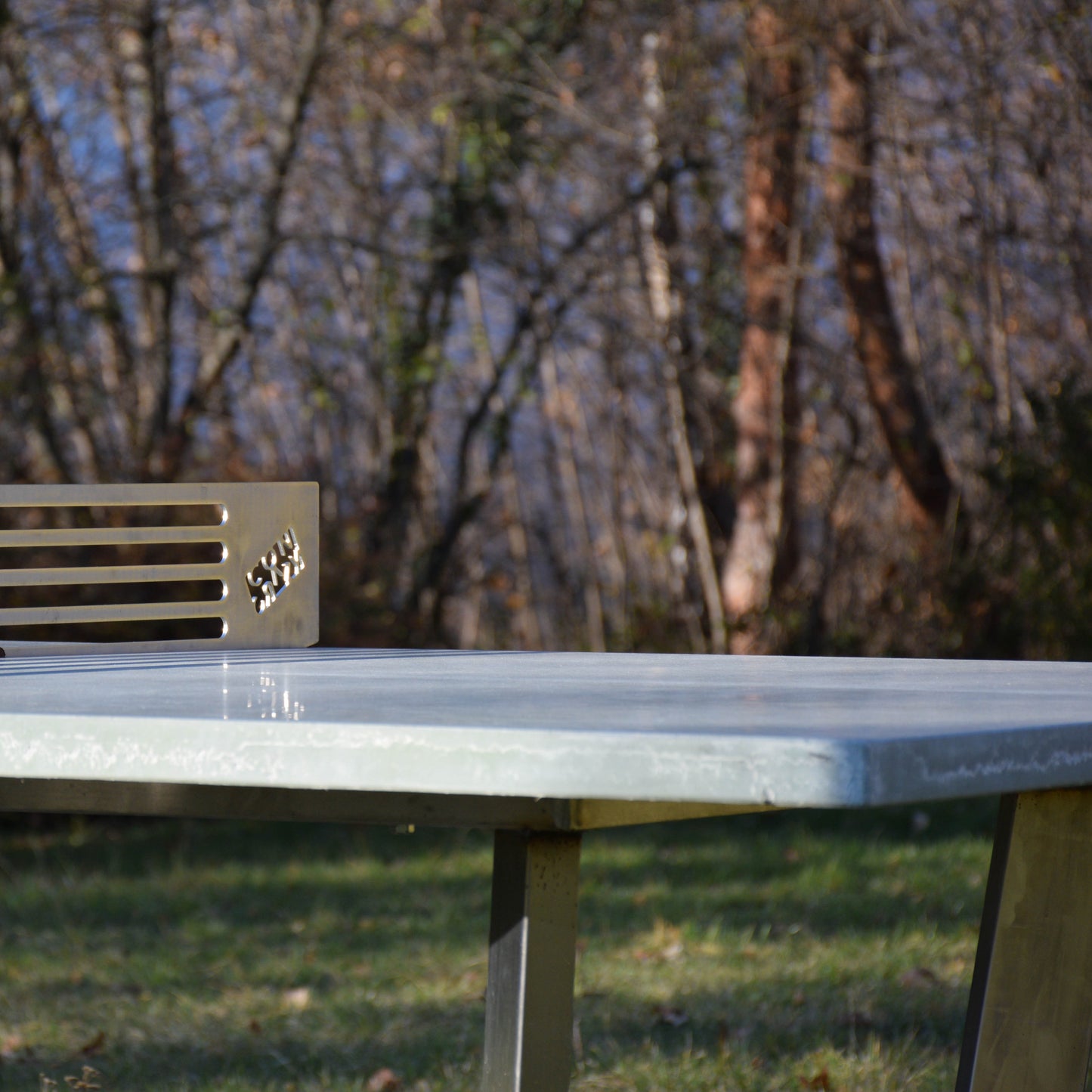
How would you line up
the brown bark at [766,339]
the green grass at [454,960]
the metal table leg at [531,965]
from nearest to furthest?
1. the metal table leg at [531,965]
2. the green grass at [454,960]
3. the brown bark at [766,339]

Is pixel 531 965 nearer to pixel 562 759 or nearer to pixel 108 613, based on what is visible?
pixel 562 759

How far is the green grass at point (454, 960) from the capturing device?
114 inches

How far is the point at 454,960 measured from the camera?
3.74m

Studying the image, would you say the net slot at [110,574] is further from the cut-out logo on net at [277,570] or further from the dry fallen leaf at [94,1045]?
the dry fallen leaf at [94,1045]

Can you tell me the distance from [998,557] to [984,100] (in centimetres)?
201

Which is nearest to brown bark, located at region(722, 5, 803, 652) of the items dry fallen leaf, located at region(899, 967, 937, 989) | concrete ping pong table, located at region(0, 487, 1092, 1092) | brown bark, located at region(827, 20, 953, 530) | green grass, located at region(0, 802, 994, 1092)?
brown bark, located at region(827, 20, 953, 530)

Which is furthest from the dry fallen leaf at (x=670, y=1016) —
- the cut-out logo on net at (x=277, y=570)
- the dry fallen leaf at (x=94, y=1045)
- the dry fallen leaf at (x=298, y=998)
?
the cut-out logo on net at (x=277, y=570)

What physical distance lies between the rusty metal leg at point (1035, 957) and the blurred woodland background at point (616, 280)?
→ 16.0ft

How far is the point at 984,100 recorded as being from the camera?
6586 millimetres

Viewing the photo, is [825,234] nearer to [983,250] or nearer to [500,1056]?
[983,250]

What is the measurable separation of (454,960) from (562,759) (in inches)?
115

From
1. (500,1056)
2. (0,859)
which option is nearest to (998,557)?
(0,859)

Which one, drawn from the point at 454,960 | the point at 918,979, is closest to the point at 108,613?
the point at 454,960

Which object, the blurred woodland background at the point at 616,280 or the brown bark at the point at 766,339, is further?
the brown bark at the point at 766,339
